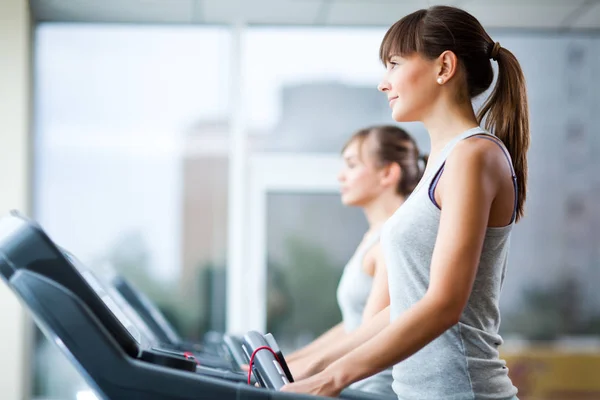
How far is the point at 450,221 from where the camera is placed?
1163mm

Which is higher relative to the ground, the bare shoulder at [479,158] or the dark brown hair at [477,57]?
the dark brown hair at [477,57]

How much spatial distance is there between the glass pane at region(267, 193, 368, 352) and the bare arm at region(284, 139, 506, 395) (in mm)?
3523

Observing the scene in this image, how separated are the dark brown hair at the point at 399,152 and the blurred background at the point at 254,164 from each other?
7.54 ft

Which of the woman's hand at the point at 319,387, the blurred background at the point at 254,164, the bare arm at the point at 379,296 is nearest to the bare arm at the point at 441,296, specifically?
the woman's hand at the point at 319,387

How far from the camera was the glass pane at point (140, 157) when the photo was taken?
15.3ft

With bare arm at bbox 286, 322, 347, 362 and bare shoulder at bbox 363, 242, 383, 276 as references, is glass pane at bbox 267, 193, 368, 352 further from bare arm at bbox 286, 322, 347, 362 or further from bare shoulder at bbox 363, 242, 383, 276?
bare shoulder at bbox 363, 242, 383, 276

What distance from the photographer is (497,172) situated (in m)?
1.21

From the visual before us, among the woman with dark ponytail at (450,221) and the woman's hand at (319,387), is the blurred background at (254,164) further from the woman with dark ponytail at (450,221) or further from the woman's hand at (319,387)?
the woman's hand at (319,387)

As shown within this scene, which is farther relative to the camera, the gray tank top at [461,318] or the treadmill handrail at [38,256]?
the gray tank top at [461,318]

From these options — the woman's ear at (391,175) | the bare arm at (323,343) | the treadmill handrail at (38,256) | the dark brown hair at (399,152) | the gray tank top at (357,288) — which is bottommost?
the bare arm at (323,343)

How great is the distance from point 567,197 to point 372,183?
292 cm

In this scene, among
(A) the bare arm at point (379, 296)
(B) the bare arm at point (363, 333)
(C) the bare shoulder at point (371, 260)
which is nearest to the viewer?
(B) the bare arm at point (363, 333)

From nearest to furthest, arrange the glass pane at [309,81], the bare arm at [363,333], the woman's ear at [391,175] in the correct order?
the bare arm at [363,333], the woman's ear at [391,175], the glass pane at [309,81]

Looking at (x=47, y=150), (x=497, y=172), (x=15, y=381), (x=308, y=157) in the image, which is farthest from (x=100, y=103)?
(x=497, y=172)
